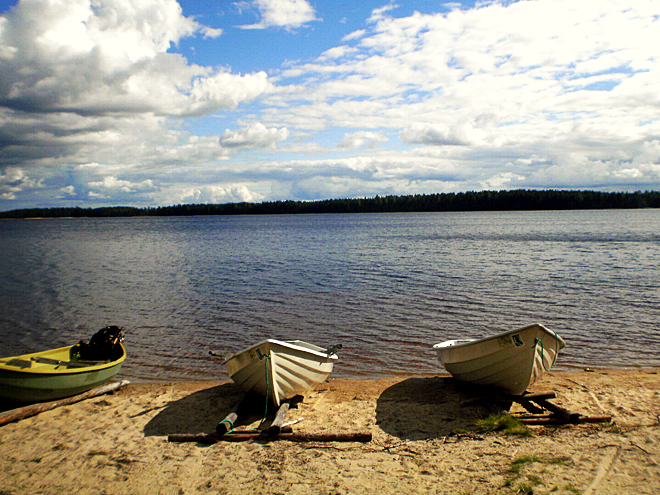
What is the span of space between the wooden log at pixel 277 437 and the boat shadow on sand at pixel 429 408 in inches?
32.1

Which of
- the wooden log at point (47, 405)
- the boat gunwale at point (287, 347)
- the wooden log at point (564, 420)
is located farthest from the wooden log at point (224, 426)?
the wooden log at point (564, 420)

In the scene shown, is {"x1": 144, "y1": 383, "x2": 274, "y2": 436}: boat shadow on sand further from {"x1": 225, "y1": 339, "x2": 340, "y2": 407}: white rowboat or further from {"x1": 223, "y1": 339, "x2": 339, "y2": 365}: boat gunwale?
{"x1": 223, "y1": 339, "x2": 339, "y2": 365}: boat gunwale

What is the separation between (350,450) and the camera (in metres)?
7.43

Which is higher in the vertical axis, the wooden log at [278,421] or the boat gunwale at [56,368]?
the boat gunwale at [56,368]

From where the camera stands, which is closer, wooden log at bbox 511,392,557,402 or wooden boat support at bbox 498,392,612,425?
wooden boat support at bbox 498,392,612,425

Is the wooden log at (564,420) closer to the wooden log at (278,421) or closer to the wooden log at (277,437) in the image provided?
the wooden log at (277,437)

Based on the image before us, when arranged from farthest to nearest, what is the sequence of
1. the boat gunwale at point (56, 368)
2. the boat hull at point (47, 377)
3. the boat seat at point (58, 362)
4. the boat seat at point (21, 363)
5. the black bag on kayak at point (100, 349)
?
the black bag on kayak at point (100, 349)
the boat seat at point (58, 362)
the boat seat at point (21, 363)
the boat hull at point (47, 377)
the boat gunwale at point (56, 368)

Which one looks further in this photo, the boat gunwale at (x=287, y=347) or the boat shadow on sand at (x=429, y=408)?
the boat gunwale at (x=287, y=347)

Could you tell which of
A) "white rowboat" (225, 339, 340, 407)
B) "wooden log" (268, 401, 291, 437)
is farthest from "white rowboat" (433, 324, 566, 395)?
"wooden log" (268, 401, 291, 437)

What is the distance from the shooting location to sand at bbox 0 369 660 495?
251 inches

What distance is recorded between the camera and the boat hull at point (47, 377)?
9.24m

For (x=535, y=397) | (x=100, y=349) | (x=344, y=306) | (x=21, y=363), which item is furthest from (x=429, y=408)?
(x=344, y=306)

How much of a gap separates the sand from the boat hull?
0.48m

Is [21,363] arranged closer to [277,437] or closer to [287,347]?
[287,347]
